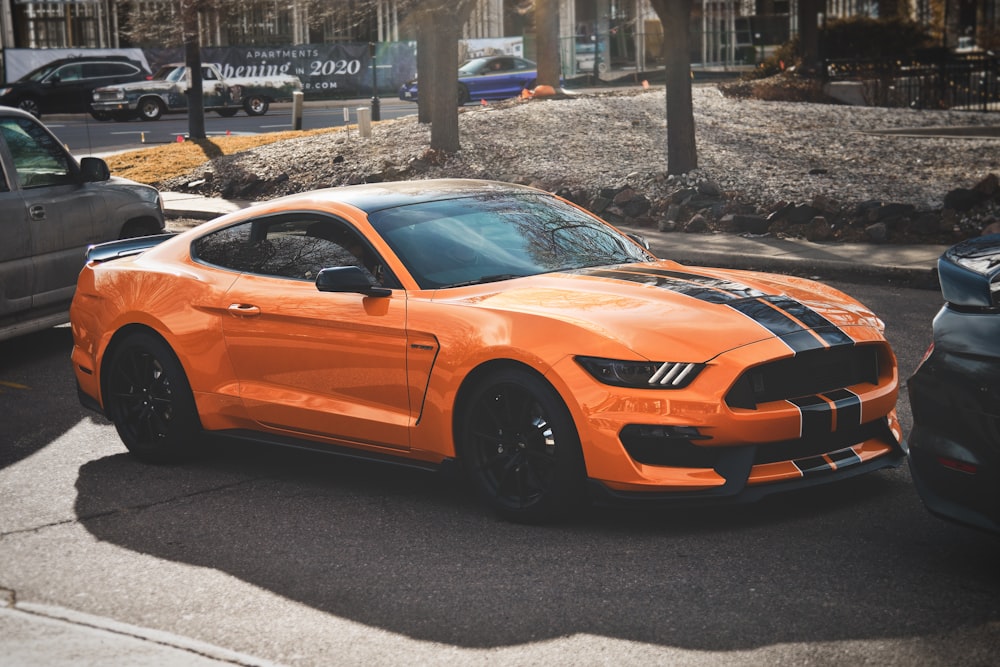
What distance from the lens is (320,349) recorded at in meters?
6.61

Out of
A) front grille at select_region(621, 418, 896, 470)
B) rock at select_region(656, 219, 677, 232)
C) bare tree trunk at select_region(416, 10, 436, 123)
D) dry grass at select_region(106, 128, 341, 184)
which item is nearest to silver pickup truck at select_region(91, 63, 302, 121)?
dry grass at select_region(106, 128, 341, 184)

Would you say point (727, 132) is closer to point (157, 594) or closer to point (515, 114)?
point (515, 114)

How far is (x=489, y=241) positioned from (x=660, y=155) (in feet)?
51.4

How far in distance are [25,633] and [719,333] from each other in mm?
2903

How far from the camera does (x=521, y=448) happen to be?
19.2 feet

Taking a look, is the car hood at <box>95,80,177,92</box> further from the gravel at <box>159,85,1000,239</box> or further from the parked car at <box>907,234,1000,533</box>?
the parked car at <box>907,234,1000,533</box>

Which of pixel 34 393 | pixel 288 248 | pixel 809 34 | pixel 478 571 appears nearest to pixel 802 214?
pixel 34 393

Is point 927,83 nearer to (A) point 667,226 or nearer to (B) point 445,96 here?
(B) point 445,96

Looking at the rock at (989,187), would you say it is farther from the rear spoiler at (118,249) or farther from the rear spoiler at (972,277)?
the rear spoiler at (972,277)

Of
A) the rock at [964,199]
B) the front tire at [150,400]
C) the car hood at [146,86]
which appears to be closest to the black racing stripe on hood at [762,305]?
the front tire at [150,400]

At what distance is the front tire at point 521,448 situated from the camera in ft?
18.7

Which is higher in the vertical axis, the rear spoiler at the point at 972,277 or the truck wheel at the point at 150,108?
the truck wheel at the point at 150,108

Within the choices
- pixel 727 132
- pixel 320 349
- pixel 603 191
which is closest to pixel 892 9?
pixel 727 132

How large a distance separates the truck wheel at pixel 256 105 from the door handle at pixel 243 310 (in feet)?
124
